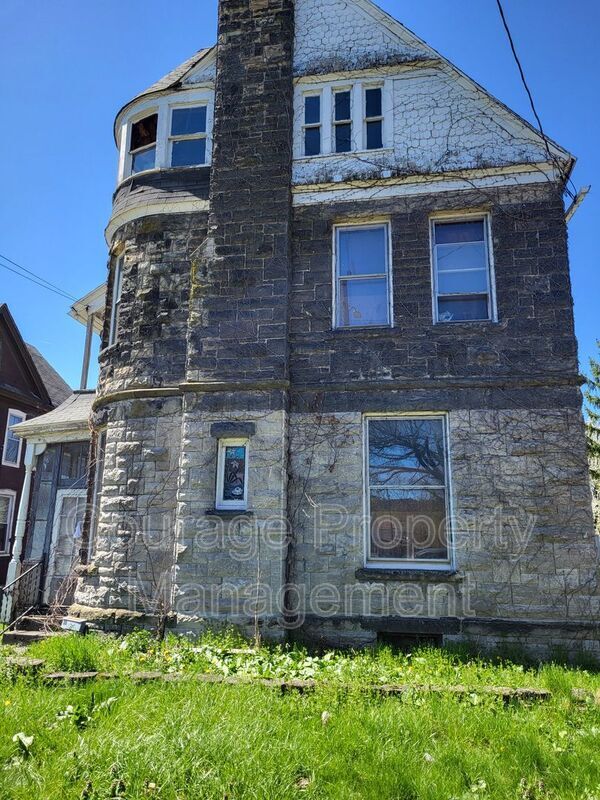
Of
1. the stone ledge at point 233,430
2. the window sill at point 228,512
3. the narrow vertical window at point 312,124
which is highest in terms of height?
the narrow vertical window at point 312,124

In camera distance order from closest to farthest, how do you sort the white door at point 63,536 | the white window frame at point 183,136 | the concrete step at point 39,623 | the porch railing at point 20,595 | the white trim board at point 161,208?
the concrete step at point 39,623
the white trim board at point 161,208
the white window frame at point 183,136
the porch railing at point 20,595
the white door at point 63,536

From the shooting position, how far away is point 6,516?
21984mm

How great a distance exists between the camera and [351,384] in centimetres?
907

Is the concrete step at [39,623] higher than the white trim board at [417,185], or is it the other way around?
the white trim board at [417,185]

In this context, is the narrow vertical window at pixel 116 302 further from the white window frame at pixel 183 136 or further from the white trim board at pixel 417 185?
the white trim board at pixel 417 185

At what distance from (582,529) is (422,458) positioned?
230 centimetres

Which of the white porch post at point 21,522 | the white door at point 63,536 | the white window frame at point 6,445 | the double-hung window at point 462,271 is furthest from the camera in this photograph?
the white window frame at point 6,445

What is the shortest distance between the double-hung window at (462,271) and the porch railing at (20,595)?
8.72 metres

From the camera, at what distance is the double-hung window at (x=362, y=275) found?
31.3ft

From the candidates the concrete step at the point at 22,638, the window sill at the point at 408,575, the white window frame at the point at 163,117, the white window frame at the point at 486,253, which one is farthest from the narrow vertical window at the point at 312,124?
the concrete step at the point at 22,638

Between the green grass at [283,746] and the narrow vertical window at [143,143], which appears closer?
the green grass at [283,746]

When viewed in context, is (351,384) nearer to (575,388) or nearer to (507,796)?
(575,388)

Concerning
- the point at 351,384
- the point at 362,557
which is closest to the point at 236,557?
the point at 362,557

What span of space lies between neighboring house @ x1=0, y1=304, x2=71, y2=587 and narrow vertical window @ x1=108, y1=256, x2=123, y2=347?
40.9 feet
